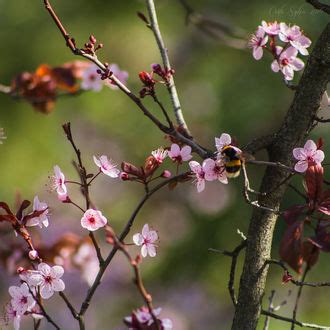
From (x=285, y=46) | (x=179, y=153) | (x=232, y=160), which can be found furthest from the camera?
(x=285, y=46)

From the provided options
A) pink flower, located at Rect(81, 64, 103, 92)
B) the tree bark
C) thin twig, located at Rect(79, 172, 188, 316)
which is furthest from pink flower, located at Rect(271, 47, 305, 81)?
pink flower, located at Rect(81, 64, 103, 92)

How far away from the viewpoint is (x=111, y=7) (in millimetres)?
4461

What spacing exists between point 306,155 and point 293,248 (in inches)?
8.0

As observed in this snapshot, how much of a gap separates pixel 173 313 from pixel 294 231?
303 cm

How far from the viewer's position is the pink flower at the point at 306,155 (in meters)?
1.19

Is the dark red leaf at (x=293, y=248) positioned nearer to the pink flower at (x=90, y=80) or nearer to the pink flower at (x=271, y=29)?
the pink flower at (x=271, y=29)

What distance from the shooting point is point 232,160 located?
117 cm

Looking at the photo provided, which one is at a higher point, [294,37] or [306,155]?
[294,37]

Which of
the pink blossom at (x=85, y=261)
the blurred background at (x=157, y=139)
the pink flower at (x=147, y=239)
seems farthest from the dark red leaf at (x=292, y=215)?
the blurred background at (x=157, y=139)

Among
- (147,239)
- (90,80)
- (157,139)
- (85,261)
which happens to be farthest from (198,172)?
(157,139)

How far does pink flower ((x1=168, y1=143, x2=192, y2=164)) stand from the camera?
127 cm

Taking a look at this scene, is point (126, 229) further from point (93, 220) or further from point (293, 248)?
point (293, 248)

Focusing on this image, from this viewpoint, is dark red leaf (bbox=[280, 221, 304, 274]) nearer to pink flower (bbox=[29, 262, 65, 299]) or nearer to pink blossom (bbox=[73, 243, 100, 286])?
pink flower (bbox=[29, 262, 65, 299])

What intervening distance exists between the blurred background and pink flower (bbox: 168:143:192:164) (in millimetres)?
2035
